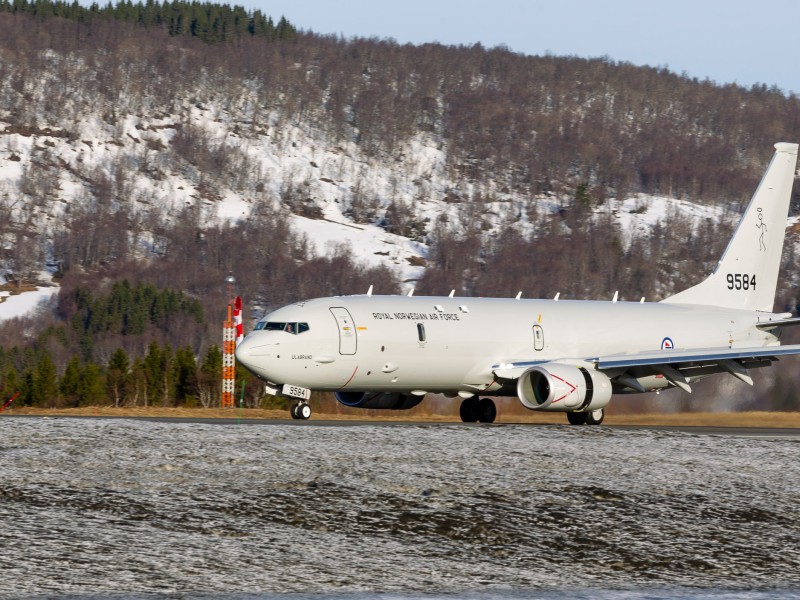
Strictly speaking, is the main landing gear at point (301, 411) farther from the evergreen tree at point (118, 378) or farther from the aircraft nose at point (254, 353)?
the evergreen tree at point (118, 378)

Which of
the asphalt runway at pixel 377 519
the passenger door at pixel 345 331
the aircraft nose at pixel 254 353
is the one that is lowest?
the asphalt runway at pixel 377 519

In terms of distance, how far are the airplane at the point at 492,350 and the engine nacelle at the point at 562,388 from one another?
0.13 feet

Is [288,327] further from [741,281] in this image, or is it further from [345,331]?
[741,281]

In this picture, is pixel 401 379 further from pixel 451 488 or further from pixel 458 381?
pixel 451 488

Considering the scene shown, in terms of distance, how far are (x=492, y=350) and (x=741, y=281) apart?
13.2 m

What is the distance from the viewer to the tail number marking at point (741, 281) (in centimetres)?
4734

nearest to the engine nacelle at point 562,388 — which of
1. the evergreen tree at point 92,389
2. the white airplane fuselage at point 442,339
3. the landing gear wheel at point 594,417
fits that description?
the landing gear wheel at point 594,417

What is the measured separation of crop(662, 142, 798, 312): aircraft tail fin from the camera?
4712 centimetres

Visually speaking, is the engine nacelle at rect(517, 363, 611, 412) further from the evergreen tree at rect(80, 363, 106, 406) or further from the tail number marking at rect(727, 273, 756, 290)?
the evergreen tree at rect(80, 363, 106, 406)

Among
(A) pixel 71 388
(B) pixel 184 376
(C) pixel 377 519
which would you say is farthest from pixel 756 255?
(A) pixel 71 388

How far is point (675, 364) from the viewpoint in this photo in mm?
39344

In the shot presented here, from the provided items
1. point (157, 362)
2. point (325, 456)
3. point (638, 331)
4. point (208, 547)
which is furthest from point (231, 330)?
point (208, 547)

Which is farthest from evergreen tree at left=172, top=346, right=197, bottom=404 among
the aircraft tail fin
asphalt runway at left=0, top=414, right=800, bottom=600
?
asphalt runway at left=0, top=414, right=800, bottom=600

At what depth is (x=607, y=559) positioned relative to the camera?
15055 mm
